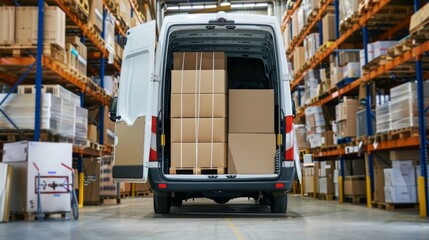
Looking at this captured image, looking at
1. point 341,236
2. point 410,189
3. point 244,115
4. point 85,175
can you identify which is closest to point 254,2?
point 85,175

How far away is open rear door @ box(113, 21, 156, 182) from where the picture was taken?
6.23m

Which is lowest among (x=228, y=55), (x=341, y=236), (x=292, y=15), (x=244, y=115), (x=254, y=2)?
(x=341, y=236)

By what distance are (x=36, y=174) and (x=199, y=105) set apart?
2.52 metres

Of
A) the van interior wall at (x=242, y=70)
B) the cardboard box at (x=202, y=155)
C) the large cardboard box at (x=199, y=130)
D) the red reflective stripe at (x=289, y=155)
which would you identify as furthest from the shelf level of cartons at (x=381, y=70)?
the cardboard box at (x=202, y=155)

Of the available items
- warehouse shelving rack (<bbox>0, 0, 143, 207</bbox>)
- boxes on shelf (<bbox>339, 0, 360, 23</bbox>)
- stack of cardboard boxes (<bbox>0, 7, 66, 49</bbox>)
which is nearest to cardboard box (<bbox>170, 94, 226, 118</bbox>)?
warehouse shelving rack (<bbox>0, 0, 143, 207</bbox>)

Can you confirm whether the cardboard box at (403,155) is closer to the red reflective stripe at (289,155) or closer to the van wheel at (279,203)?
the van wheel at (279,203)

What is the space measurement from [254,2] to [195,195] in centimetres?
1902

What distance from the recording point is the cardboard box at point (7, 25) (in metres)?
8.23

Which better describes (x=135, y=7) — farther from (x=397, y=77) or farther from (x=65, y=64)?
(x=397, y=77)

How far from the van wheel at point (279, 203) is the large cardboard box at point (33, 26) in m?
4.36

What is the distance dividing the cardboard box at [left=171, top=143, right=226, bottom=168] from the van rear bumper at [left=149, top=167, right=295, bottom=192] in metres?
0.24

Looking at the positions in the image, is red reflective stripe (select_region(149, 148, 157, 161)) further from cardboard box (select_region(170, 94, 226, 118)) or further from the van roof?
the van roof

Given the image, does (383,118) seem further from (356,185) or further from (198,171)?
(198,171)

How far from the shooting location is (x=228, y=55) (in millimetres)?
7578
